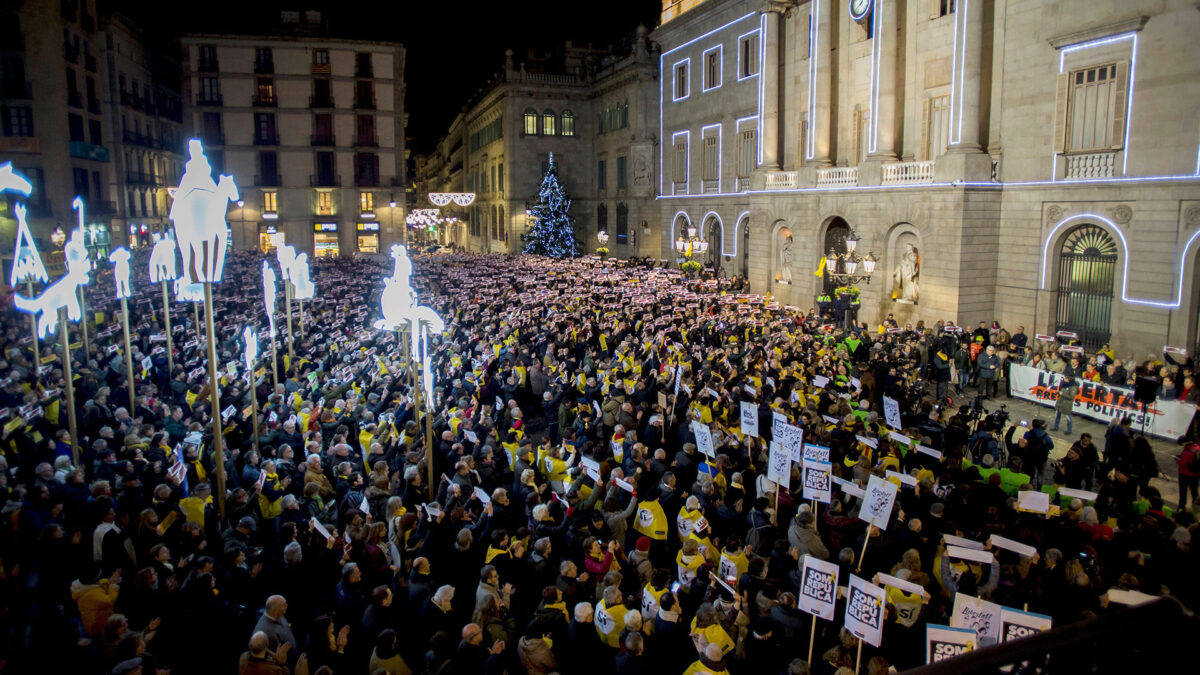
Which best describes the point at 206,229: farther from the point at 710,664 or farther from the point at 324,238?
the point at 324,238

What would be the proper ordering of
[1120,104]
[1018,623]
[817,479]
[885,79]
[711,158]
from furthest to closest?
[711,158] < [885,79] < [1120,104] < [817,479] < [1018,623]

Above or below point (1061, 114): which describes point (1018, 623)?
below

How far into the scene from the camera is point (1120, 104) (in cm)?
2017

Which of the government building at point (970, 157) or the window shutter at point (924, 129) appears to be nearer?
the government building at point (970, 157)

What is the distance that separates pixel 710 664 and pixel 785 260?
1156 inches

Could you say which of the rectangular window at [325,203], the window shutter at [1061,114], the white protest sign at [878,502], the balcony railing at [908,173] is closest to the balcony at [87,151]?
the rectangular window at [325,203]

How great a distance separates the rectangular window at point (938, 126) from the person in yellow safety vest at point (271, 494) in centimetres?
2335

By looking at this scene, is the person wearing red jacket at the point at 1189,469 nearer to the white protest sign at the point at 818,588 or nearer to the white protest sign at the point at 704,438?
the white protest sign at the point at 704,438

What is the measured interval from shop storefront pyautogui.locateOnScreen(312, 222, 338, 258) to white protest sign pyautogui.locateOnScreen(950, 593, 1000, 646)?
183ft

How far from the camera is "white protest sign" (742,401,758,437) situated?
36.8 ft

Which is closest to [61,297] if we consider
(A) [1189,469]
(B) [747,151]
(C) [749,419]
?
(C) [749,419]

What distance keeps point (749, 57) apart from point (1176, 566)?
33.9 metres

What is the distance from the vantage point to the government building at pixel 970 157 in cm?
1941

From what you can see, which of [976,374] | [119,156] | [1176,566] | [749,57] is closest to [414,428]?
[1176,566]
